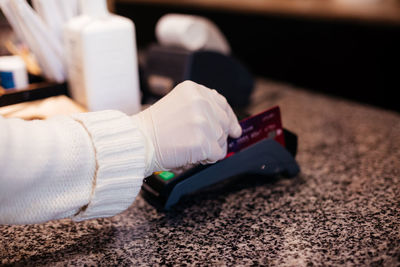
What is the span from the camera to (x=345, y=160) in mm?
743

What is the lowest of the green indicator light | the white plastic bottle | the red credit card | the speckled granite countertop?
the speckled granite countertop

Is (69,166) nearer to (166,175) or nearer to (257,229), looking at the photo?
(166,175)

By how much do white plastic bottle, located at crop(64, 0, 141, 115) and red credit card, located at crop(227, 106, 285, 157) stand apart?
0.26 m

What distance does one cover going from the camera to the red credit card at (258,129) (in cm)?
56

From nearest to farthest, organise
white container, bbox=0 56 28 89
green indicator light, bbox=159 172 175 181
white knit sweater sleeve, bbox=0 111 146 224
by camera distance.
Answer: white knit sweater sleeve, bbox=0 111 146 224 < green indicator light, bbox=159 172 175 181 < white container, bbox=0 56 28 89

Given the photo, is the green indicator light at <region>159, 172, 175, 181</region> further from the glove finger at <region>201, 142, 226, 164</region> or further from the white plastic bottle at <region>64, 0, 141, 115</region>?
the white plastic bottle at <region>64, 0, 141, 115</region>

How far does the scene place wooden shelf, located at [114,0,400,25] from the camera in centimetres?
129

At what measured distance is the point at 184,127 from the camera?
1.54 ft

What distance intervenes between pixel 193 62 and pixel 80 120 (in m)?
0.43

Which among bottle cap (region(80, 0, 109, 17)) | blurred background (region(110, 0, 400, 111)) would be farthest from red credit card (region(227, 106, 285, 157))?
blurred background (region(110, 0, 400, 111))

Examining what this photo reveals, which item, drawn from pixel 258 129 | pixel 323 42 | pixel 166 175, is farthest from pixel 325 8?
pixel 166 175

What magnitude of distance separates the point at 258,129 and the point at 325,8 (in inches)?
41.7

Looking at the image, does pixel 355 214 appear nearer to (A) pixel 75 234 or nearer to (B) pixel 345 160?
(B) pixel 345 160

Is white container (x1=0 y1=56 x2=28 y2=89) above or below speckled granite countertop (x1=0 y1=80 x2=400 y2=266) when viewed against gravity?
above
